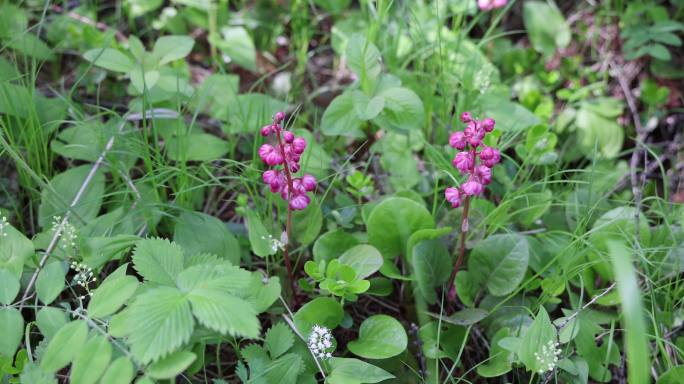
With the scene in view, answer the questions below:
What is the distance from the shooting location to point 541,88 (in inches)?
115

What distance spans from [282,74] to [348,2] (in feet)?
1.70

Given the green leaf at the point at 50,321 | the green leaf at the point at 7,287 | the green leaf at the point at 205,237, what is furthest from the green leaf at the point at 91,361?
the green leaf at the point at 205,237

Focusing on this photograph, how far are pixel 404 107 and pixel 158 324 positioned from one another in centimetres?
122

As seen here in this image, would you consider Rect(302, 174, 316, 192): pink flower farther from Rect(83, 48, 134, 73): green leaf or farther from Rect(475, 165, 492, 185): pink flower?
Rect(83, 48, 134, 73): green leaf

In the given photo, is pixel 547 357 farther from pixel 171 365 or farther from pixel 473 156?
pixel 171 365

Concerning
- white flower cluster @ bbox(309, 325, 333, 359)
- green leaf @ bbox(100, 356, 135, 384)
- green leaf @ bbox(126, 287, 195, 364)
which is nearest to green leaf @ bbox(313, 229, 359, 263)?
white flower cluster @ bbox(309, 325, 333, 359)

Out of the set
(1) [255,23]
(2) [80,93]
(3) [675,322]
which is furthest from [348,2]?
(3) [675,322]

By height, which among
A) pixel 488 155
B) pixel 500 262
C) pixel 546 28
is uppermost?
pixel 488 155

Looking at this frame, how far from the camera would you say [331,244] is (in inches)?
78.1

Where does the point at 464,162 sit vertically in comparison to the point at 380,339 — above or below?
above

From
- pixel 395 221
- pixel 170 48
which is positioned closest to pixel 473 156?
pixel 395 221

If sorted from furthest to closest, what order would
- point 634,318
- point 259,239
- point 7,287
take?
point 259,239 → point 7,287 → point 634,318

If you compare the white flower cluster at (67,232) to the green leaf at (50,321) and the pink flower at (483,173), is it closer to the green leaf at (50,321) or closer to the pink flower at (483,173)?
the green leaf at (50,321)

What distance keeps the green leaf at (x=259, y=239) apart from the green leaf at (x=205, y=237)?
4.3 inches
